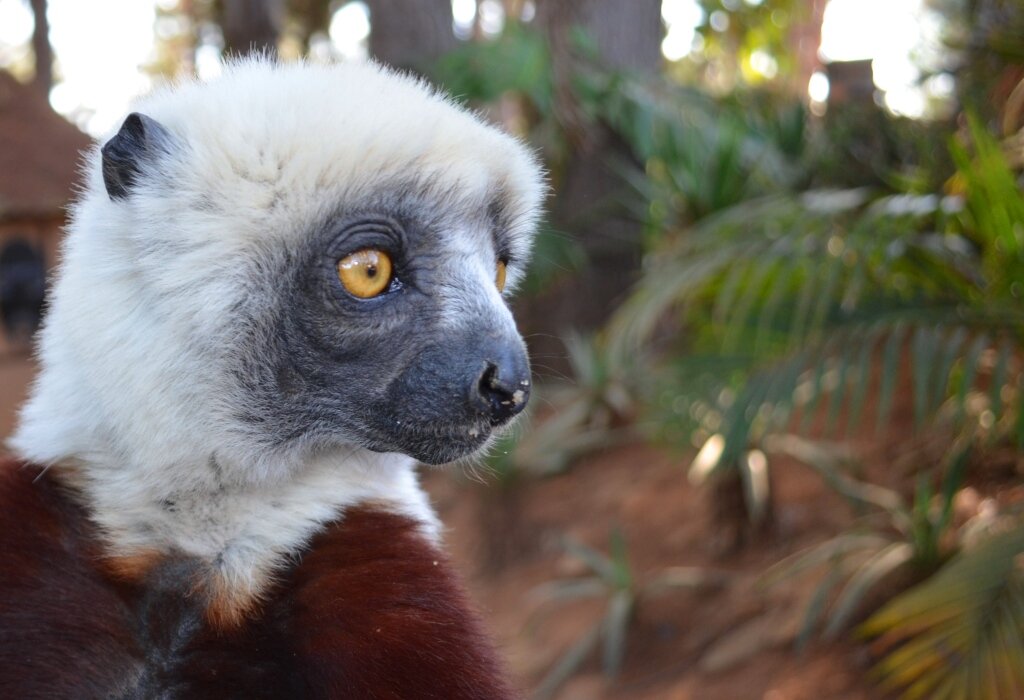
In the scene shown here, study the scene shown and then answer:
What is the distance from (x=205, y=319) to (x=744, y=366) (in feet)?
9.69

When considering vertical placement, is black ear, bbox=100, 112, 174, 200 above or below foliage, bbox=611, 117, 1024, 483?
above

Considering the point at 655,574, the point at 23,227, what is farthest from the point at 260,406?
the point at 23,227

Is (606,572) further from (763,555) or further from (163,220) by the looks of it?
(163,220)

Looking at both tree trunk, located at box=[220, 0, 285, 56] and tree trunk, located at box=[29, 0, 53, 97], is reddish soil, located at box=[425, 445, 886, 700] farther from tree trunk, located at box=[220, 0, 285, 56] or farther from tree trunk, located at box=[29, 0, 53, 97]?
tree trunk, located at box=[29, 0, 53, 97]

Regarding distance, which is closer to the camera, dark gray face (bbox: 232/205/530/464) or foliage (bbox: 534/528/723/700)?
dark gray face (bbox: 232/205/530/464)

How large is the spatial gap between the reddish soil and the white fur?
5.12ft

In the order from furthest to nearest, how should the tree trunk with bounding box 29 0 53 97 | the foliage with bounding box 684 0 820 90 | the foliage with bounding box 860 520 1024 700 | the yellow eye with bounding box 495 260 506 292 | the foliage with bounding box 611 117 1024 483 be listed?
the foliage with bounding box 684 0 820 90 → the tree trunk with bounding box 29 0 53 97 → the foliage with bounding box 611 117 1024 483 → the foliage with bounding box 860 520 1024 700 → the yellow eye with bounding box 495 260 506 292

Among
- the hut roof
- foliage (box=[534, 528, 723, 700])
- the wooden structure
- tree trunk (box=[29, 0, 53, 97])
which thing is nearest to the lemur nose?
foliage (box=[534, 528, 723, 700])

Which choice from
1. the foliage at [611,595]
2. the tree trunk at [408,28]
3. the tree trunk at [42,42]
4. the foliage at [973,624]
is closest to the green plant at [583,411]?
the foliage at [611,595]

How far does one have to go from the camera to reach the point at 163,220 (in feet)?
6.55

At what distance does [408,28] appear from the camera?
7.68m

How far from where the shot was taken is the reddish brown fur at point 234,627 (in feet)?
5.89

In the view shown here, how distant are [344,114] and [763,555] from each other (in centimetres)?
433

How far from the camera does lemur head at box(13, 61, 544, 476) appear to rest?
195cm
